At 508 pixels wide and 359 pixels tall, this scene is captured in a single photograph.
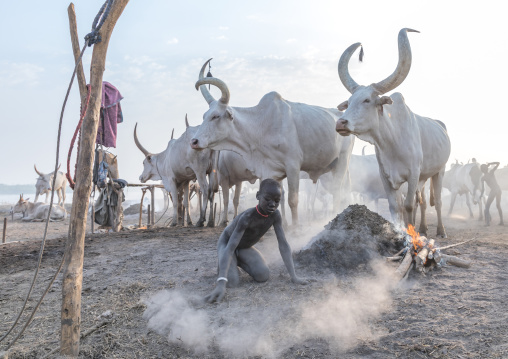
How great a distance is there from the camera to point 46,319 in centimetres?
365

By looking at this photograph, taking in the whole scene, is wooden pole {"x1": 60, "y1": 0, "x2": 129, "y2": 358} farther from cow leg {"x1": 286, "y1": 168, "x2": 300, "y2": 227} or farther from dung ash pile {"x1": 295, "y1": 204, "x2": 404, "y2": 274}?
cow leg {"x1": 286, "y1": 168, "x2": 300, "y2": 227}

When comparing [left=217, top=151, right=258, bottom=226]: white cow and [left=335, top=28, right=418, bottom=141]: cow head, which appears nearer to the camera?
[left=335, top=28, right=418, bottom=141]: cow head

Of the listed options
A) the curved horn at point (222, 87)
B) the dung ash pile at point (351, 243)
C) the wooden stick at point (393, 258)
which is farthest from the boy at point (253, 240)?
the curved horn at point (222, 87)

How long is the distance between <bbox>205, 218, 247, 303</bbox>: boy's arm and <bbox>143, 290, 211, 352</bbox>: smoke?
9.8 inches

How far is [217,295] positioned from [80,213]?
146 centimetres

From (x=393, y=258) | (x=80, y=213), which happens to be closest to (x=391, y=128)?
(x=393, y=258)

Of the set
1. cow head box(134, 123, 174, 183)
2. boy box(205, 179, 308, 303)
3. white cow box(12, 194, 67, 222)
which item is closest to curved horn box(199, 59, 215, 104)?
boy box(205, 179, 308, 303)

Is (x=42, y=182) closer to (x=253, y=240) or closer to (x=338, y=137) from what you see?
(x=338, y=137)

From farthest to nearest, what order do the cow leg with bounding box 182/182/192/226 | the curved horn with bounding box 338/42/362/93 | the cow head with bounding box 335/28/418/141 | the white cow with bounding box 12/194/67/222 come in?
the white cow with bounding box 12/194/67/222
the cow leg with bounding box 182/182/192/226
the curved horn with bounding box 338/42/362/93
the cow head with bounding box 335/28/418/141

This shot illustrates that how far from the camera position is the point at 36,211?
17719 millimetres

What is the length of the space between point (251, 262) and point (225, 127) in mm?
3343

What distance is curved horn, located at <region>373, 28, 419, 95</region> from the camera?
20.4ft

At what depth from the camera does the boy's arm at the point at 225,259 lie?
369cm

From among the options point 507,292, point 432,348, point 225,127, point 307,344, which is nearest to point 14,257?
point 225,127
